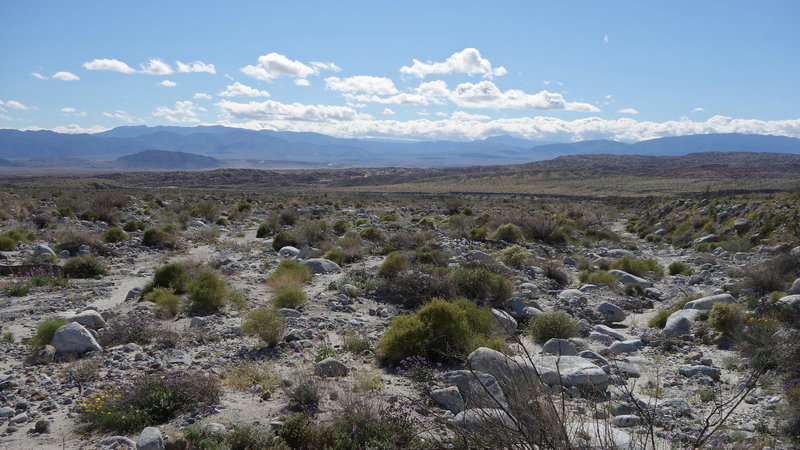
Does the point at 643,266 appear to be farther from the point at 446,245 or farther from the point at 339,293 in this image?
the point at 339,293

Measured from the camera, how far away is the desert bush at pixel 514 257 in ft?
49.3

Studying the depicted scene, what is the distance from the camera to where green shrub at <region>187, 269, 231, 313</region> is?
375 inches

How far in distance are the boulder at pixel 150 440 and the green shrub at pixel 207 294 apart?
4908 mm

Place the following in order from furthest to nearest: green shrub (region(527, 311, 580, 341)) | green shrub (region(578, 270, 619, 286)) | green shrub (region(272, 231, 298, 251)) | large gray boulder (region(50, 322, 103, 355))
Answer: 1. green shrub (region(272, 231, 298, 251))
2. green shrub (region(578, 270, 619, 286))
3. green shrub (region(527, 311, 580, 341))
4. large gray boulder (region(50, 322, 103, 355))

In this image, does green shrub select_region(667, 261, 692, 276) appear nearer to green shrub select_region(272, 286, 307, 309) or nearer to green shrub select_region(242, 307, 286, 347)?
green shrub select_region(272, 286, 307, 309)

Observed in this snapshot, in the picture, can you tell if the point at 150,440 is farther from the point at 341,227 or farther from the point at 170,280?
the point at 341,227

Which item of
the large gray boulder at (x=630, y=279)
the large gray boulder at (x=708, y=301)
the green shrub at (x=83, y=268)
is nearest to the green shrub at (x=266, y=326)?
the green shrub at (x=83, y=268)

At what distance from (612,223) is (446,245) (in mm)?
19940

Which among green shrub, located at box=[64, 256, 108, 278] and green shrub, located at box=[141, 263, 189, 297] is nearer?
green shrub, located at box=[141, 263, 189, 297]

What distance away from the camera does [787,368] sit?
6.44 m

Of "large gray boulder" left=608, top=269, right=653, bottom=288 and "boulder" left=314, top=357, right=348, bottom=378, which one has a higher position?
"boulder" left=314, top=357, right=348, bottom=378

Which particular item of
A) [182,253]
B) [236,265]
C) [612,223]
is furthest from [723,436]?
[612,223]

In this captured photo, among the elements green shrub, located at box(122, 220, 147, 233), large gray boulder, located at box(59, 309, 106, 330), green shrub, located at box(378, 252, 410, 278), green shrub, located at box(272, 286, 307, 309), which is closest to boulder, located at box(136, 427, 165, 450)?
large gray boulder, located at box(59, 309, 106, 330)

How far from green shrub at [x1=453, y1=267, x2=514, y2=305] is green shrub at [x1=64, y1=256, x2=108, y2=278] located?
384 inches
